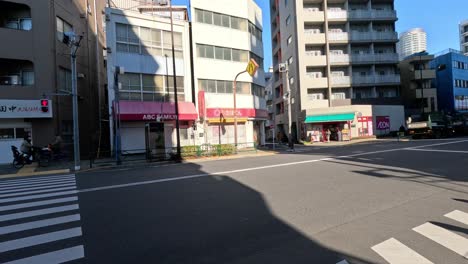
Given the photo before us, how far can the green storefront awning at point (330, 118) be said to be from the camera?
1594 inches

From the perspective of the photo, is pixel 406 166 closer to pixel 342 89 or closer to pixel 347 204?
pixel 347 204

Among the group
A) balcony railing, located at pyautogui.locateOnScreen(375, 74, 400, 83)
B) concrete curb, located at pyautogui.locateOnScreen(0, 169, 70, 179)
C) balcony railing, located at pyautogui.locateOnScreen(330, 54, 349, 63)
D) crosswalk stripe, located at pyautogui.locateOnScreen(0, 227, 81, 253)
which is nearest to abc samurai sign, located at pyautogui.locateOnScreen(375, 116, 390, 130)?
balcony railing, located at pyautogui.locateOnScreen(375, 74, 400, 83)

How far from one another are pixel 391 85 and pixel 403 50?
273 ft

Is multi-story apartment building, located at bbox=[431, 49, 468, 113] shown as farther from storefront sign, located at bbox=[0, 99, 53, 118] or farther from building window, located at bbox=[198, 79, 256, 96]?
storefront sign, located at bbox=[0, 99, 53, 118]

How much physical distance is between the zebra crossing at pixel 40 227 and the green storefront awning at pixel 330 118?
36.0m

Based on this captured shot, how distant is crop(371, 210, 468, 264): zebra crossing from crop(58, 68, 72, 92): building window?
25.6 metres

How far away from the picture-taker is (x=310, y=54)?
46.0 metres

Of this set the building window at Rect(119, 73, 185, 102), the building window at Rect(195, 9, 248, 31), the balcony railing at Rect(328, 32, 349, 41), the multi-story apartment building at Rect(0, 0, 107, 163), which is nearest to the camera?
the multi-story apartment building at Rect(0, 0, 107, 163)

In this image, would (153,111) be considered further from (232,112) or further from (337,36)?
(337,36)

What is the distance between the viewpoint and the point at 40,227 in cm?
607

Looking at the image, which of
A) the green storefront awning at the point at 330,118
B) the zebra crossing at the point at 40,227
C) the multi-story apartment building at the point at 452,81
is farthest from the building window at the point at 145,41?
the multi-story apartment building at the point at 452,81

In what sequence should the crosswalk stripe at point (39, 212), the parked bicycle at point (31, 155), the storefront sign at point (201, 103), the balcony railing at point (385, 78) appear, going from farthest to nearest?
the balcony railing at point (385, 78) < the storefront sign at point (201, 103) < the parked bicycle at point (31, 155) < the crosswalk stripe at point (39, 212)

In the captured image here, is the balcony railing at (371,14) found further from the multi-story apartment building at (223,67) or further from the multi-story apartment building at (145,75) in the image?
the multi-story apartment building at (145,75)

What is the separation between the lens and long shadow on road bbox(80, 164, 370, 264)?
4.36m
